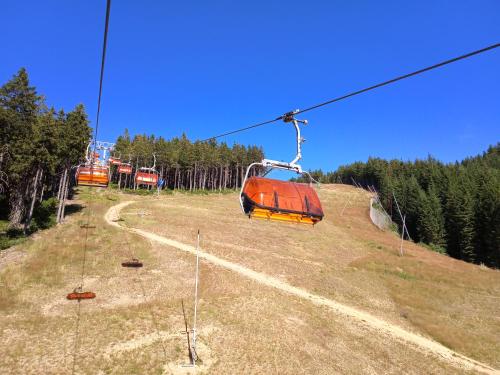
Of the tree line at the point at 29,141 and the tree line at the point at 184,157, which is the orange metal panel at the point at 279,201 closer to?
the tree line at the point at 29,141

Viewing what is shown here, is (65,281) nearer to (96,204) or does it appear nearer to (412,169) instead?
(96,204)

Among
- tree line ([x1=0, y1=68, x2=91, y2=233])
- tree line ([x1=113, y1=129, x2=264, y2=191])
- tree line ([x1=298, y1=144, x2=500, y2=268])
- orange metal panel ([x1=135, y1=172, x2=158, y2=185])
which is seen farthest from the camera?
tree line ([x1=113, y1=129, x2=264, y2=191])

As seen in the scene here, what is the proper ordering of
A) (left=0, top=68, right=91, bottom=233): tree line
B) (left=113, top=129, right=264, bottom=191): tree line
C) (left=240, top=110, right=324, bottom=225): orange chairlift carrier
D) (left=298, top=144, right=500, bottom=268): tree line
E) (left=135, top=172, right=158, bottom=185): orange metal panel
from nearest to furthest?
(left=240, top=110, right=324, bottom=225): orange chairlift carrier < (left=0, top=68, right=91, bottom=233): tree line < (left=135, top=172, right=158, bottom=185): orange metal panel < (left=298, top=144, right=500, bottom=268): tree line < (left=113, top=129, right=264, bottom=191): tree line

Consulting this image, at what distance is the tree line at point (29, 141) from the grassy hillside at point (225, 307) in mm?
6872

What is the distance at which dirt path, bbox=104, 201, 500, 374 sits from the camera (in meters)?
26.1

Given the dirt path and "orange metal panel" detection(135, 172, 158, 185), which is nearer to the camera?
the dirt path

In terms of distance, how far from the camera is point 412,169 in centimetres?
13900

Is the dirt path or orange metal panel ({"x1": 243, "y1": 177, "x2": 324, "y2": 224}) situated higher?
orange metal panel ({"x1": 243, "y1": 177, "x2": 324, "y2": 224})

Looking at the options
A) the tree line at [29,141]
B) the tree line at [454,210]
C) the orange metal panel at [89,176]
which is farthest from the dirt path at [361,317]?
the tree line at [454,210]

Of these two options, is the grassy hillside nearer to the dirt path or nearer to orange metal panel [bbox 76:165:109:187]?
the dirt path

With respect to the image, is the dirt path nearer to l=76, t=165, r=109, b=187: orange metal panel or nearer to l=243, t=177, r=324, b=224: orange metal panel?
l=76, t=165, r=109, b=187: orange metal panel

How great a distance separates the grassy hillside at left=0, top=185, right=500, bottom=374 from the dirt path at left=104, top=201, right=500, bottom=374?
46.3 inches

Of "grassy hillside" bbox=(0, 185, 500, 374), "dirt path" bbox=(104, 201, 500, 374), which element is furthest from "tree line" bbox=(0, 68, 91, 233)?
"dirt path" bbox=(104, 201, 500, 374)

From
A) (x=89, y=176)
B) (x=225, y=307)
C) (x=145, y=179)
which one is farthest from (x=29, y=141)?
(x=145, y=179)
